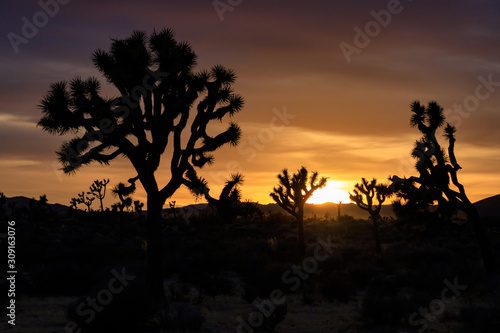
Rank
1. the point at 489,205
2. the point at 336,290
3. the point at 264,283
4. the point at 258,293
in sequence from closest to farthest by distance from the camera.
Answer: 1. the point at 336,290
2. the point at 258,293
3. the point at 264,283
4. the point at 489,205

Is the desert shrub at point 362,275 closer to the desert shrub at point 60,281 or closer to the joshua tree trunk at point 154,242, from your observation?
the joshua tree trunk at point 154,242

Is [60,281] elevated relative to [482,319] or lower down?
elevated

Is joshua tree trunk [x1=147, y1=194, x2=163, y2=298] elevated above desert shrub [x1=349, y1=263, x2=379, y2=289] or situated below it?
above

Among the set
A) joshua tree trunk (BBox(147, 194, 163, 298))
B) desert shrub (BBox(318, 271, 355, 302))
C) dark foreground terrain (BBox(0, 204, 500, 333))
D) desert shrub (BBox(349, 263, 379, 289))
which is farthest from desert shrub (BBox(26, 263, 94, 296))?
desert shrub (BBox(349, 263, 379, 289))

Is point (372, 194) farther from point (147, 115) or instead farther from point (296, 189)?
point (147, 115)

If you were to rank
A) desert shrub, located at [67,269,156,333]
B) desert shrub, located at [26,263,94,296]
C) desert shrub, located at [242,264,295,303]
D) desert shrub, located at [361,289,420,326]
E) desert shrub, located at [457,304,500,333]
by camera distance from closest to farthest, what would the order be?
desert shrub, located at [457,304,500,333] < desert shrub, located at [67,269,156,333] < desert shrub, located at [361,289,420,326] < desert shrub, located at [242,264,295,303] < desert shrub, located at [26,263,94,296]

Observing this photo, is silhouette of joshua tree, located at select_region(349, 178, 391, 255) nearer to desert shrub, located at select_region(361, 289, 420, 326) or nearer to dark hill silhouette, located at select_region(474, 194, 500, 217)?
desert shrub, located at select_region(361, 289, 420, 326)

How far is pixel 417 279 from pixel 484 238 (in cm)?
447

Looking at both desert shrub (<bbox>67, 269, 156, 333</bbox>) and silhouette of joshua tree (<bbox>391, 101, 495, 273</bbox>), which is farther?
silhouette of joshua tree (<bbox>391, 101, 495, 273</bbox>)

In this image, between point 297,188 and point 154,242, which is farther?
point 297,188

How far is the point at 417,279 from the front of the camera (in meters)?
16.4

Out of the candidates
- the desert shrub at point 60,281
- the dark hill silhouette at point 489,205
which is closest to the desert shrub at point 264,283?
the desert shrub at point 60,281

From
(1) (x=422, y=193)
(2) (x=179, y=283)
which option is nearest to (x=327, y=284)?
(2) (x=179, y=283)

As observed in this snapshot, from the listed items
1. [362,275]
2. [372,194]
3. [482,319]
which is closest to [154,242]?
[362,275]
